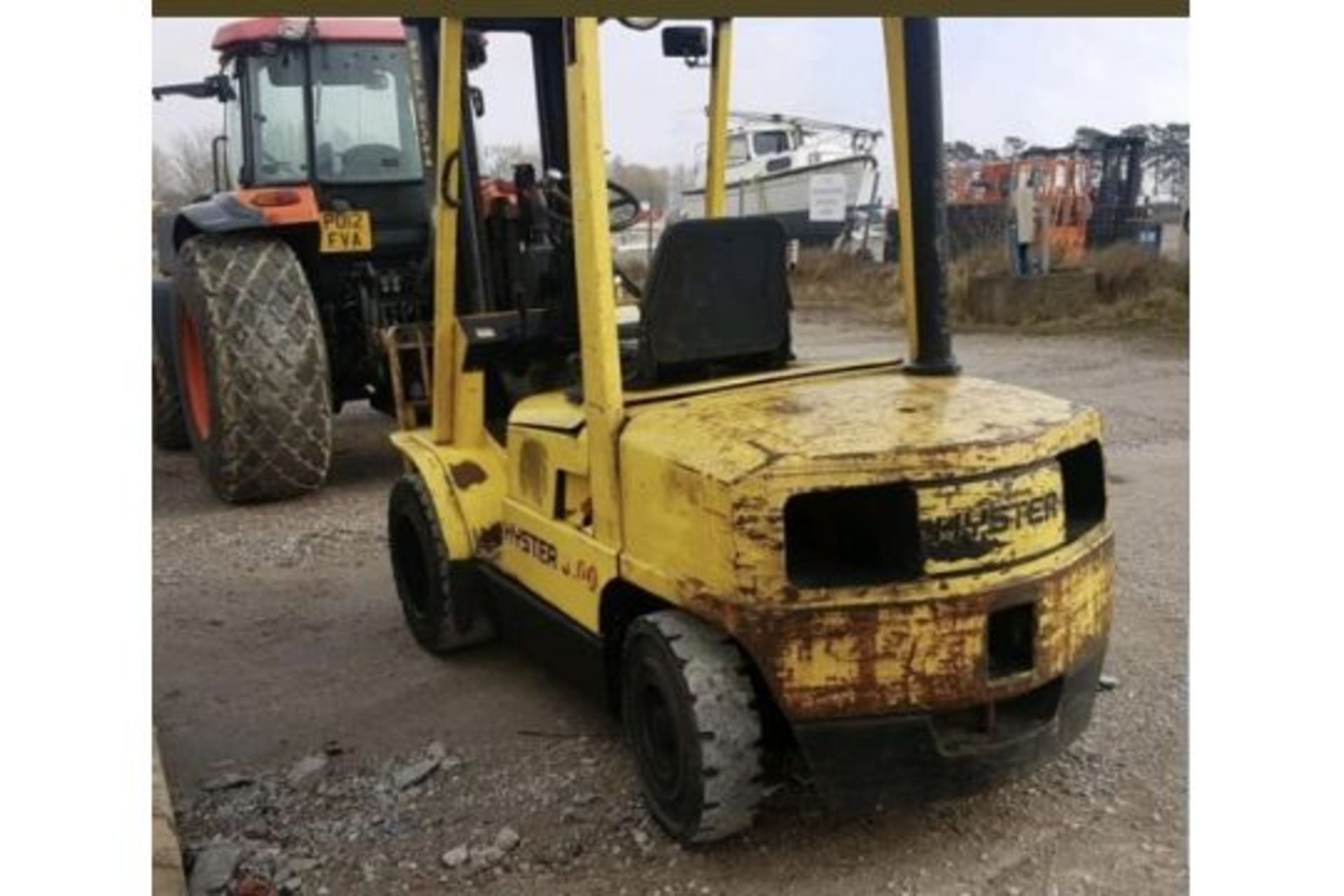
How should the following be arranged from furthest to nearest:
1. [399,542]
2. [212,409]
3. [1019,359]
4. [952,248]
Result: [952,248] < [1019,359] < [212,409] < [399,542]

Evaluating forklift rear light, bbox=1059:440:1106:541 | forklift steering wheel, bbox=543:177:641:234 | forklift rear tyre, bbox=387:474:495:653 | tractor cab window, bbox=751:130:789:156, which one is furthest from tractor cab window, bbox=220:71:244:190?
tractor cab window, bbox=751:130:789:156

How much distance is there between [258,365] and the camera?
647 cm

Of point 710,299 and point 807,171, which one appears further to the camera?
point 807,171

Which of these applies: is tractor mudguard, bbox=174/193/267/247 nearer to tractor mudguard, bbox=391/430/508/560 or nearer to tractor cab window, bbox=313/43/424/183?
tractor cab window, bbox=313/43/424/183

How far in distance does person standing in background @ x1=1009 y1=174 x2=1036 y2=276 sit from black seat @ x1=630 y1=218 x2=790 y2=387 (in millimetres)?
10969

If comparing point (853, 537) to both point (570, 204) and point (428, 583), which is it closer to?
point (570, 204)

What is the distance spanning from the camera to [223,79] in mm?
7270

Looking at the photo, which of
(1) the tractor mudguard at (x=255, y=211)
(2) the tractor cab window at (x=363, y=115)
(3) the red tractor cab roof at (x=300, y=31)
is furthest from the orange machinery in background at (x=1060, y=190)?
(1) the tractor mudguard at (x=255, y=211)

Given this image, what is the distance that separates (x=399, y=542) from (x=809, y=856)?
2213 millimetres

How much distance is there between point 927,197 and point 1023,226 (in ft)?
38.6

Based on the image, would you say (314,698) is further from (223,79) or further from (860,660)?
(223,79)

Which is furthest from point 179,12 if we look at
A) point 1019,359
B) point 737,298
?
point 1019,359

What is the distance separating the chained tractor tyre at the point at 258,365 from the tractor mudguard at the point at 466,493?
230 cm

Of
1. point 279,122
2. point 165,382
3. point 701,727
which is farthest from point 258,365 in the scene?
point 701,727
